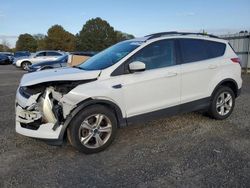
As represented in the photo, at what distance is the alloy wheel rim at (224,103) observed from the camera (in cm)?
558

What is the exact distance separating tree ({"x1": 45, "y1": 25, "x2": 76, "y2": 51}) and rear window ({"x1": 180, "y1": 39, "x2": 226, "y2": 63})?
55.1 metres

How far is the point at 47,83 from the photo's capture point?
13.3 feet

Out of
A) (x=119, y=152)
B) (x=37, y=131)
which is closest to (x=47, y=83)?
(x=37, y=131)

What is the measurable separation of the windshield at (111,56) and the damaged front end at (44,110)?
23.6 inches

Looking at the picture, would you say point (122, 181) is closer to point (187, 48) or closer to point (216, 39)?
point (187, 48)

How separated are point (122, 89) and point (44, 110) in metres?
1.21

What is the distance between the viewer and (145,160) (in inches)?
153

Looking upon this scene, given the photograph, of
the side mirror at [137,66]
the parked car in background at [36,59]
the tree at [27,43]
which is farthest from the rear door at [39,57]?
the tree at [27,43]

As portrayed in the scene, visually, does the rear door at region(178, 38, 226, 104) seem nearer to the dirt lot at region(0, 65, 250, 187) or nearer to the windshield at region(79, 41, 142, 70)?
the dirt lot at region(0, 65, 250, 187)

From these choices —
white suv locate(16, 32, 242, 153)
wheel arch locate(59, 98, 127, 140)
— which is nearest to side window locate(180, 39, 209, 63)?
white suv locate(16, 32, 242, 153)

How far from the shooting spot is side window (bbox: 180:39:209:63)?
499 centimetres

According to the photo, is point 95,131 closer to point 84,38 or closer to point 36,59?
point 36,59

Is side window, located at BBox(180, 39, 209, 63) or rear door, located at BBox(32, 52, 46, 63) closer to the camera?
side window, located at BBox(180, 39, 209, 63)

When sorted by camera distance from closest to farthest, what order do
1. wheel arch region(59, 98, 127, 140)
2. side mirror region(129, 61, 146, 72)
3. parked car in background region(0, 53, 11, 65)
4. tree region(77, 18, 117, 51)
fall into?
wheel arch region(59, 98, 127, 140) → side mirror region(129, 61, 146, 72) → parked car in background region(0, 53, 11, 65) → tree region(77, 18, 117, 51)
